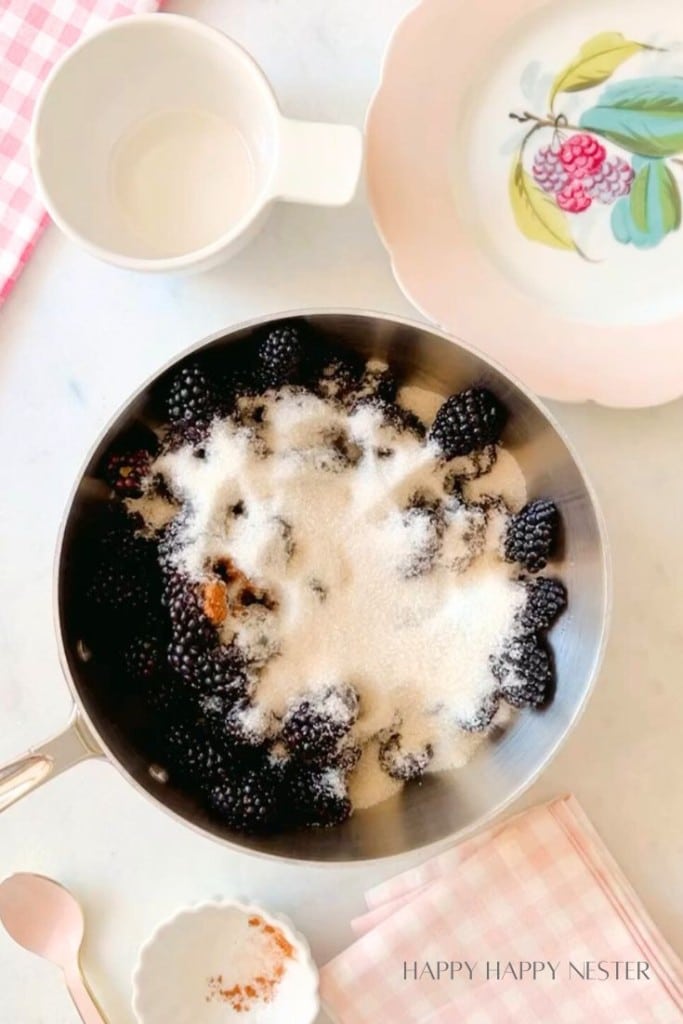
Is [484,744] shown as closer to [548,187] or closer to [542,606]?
[542,606]

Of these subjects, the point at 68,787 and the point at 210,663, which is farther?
the point at 68,787

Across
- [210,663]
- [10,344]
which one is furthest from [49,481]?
[210,663]

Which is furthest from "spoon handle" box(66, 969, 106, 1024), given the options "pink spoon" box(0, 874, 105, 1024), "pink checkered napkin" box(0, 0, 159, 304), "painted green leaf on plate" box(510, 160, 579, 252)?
"painted green leaf on plate" box(510, 160, 579, 252)

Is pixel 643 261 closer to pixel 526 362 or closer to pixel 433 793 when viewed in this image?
pixel 526 362

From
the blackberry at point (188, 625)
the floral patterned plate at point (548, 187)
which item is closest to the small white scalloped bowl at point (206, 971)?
the blackberry at point (188, 625)

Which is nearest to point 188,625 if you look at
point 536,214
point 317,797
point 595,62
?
point 317,797

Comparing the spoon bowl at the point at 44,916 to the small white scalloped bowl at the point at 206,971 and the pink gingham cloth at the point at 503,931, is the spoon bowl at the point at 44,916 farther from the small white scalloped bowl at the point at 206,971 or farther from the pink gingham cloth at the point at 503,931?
the pink gingham cloth at the point at 503,931

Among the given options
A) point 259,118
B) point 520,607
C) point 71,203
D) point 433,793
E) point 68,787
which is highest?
point 259,118
